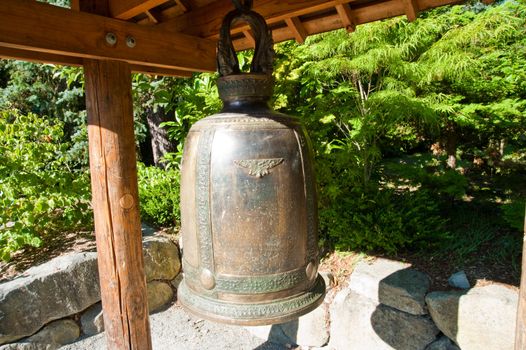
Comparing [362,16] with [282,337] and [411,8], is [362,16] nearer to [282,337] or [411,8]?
[411,8]

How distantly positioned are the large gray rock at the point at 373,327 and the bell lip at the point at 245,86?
2.72 metres

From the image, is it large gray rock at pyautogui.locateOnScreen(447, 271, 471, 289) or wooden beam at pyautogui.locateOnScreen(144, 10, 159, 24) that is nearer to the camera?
wooden beam at pyautogui.locateOnScreen(144, 10, 159, 24)

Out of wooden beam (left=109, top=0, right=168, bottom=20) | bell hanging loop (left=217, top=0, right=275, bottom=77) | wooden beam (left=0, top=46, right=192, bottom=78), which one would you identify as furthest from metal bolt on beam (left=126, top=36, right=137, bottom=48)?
bell hanging loop (left=217, top=0, right=275, bottom=77)

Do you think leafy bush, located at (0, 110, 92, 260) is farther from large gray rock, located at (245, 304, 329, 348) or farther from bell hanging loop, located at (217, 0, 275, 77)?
bell hanging loop, located at (217, 0, 275, 77)

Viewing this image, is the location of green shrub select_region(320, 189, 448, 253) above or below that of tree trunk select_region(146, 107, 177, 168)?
below

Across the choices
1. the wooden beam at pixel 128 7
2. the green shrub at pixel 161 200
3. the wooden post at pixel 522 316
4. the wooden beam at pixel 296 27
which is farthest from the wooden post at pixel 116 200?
the green shrub at pixel 161 200

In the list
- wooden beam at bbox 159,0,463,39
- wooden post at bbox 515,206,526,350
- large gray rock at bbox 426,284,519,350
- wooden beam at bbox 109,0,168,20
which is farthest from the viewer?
large gray rock at bbox 426,284,519,350

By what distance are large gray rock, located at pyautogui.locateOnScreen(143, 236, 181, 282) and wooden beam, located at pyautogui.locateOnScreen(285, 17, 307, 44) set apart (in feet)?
10.5

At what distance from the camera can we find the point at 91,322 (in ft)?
12.8

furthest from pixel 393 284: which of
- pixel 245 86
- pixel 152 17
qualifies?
pixel 152 17

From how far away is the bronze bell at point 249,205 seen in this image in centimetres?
119

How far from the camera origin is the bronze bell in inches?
46.8

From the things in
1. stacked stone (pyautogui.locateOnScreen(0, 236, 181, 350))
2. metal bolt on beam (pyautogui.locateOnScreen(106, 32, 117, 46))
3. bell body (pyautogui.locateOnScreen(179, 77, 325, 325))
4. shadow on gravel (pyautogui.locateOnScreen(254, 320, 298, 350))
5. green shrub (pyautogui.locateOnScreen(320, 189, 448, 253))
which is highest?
metal bolt on beam (pyautogui.locateOnScreen(106, 32, 117, 46))

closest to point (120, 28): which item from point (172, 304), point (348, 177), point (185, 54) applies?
point (185, 54)
